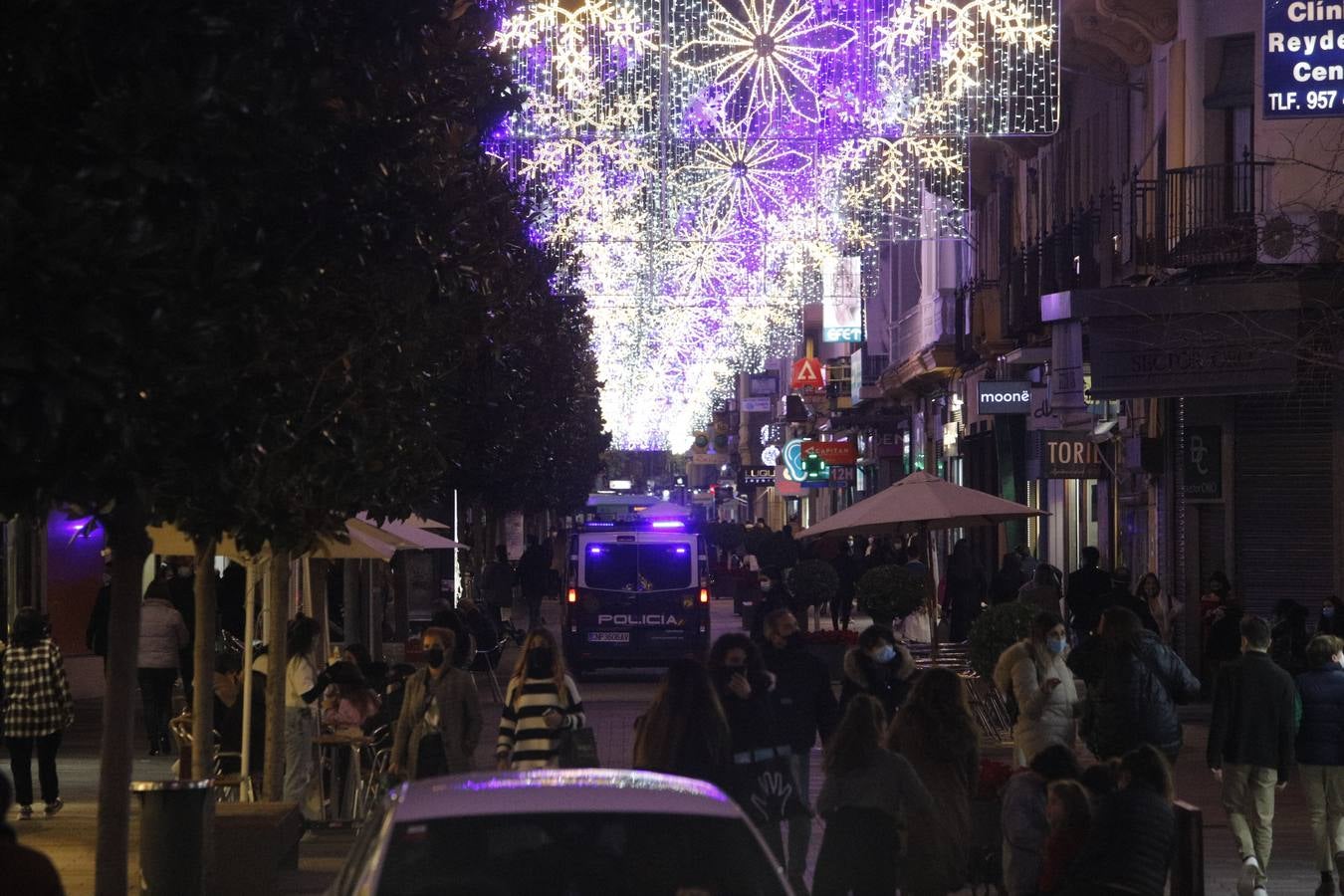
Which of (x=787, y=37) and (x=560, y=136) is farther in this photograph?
(x=560, y=136)

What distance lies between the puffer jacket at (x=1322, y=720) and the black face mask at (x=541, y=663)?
4.50m

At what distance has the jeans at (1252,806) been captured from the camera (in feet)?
40.9

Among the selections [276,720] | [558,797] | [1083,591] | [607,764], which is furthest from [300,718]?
[1083,591]

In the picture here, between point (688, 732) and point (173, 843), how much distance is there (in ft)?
9.37

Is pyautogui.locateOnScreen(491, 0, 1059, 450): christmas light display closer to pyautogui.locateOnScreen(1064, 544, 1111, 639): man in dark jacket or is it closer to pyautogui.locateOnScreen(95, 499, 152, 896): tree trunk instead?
pyautogui.locateOnScreen(1064, 544, 1111, 639): man in dark jacket

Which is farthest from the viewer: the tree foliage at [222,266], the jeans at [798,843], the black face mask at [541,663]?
the black face mask at [541,663]

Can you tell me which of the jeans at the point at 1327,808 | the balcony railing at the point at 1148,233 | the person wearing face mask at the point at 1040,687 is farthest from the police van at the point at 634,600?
the jeans at the point at 1327,808

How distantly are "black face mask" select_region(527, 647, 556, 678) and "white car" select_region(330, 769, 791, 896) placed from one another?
6.50 meters

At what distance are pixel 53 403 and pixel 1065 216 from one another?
2694cm

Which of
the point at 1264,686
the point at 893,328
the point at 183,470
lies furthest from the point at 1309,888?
the point at 893,328

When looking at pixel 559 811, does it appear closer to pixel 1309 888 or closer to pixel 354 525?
pixel 1309 888

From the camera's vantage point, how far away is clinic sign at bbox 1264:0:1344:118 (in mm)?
16875

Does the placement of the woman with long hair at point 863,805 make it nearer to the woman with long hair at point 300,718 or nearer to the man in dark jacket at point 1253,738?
the man in dark jacket at point 1253,738

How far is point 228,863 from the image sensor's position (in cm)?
1219
